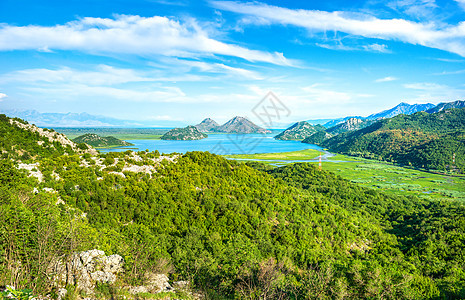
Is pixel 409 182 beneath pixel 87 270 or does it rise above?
beneath

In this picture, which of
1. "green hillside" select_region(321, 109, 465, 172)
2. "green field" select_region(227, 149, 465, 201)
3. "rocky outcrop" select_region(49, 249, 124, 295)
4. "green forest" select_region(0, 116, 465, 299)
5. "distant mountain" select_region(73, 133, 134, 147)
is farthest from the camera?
"distant mountain" select_region(73, 133, 134, 147)

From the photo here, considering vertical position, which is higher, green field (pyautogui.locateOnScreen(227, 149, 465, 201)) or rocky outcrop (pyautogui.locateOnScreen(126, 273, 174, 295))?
rocky outcrop (pyautogui.locateOnScreen(126, 273, 174, 295))

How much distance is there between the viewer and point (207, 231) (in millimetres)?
23469

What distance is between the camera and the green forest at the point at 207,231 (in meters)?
12.8

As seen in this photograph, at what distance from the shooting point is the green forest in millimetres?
12820

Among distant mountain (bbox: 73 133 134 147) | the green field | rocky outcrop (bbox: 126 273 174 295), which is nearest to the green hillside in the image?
the green field

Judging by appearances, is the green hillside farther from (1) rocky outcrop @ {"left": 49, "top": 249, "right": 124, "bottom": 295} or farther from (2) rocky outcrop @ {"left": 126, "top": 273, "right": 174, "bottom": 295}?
(1) rocky outcrop @ {"left": 49, "top": 249, "right": 124, "bottom": 295}

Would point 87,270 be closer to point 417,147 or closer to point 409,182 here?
point 409,182

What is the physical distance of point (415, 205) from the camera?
5550 cm

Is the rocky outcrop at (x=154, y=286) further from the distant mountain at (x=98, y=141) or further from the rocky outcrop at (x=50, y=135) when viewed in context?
the distant mountain at (x=98, y=141)

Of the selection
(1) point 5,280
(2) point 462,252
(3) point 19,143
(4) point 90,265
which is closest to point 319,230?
(2) point 462,252

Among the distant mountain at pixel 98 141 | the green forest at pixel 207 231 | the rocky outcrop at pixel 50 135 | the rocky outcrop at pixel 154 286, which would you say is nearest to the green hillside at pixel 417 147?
the green forest at pixel 207 231

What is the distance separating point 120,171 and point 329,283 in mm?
21764

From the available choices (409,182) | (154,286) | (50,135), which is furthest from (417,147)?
(50,135)
